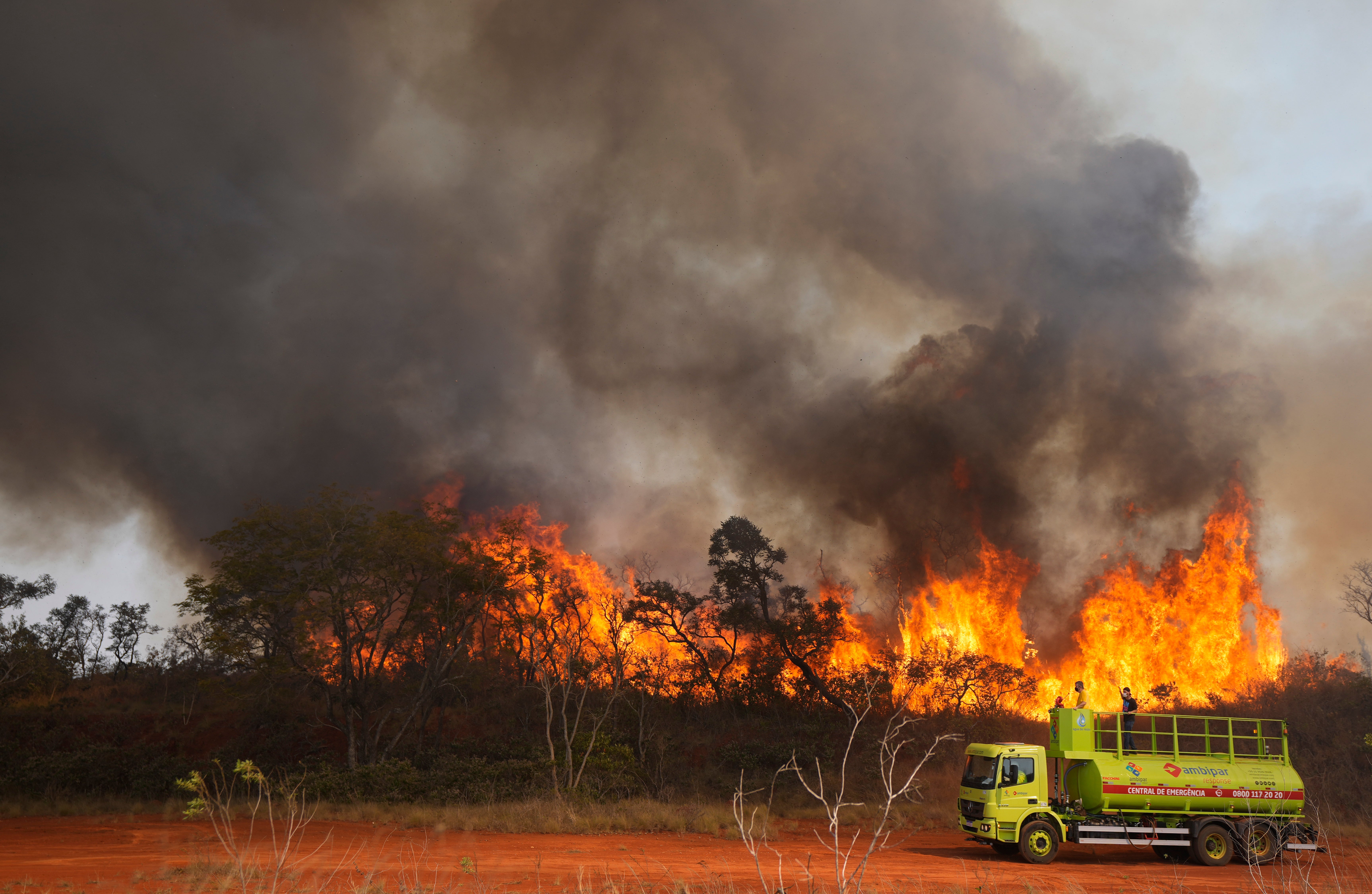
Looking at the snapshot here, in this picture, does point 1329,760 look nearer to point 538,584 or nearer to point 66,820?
point 538,584

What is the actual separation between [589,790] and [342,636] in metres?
12.4

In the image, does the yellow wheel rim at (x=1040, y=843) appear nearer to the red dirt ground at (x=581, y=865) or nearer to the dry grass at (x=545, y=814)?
the red dirt ground at (x=581, y=865)

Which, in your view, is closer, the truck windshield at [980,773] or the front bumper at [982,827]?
the front bumper at [982,827]

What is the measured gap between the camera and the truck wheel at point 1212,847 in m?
19.0

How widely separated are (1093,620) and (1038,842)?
31.1m

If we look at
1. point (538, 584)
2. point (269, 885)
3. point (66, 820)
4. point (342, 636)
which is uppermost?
point (538, 584)

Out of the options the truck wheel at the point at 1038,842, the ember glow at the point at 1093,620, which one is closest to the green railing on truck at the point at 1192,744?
the truck wheel at the point at 1038,842

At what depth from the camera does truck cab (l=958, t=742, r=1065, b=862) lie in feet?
61.9

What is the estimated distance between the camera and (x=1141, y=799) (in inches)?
742

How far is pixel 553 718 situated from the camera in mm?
37969

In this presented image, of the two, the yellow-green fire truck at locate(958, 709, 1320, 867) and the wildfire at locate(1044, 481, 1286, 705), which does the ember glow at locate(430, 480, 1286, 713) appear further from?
the yellow-green fire truck at locate(958, 709, 1320, 867)

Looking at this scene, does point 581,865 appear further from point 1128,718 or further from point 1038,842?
point 1128,718

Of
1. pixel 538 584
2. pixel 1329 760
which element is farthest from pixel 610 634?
pixel 1329 760

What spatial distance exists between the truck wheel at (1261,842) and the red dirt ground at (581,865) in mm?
332
